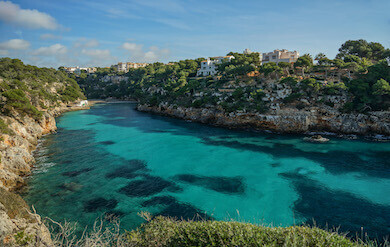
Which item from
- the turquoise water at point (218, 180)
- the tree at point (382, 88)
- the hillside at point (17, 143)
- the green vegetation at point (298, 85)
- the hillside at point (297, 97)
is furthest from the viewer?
the green vegetation at point (298, 85)

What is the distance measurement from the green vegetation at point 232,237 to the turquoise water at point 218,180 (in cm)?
568

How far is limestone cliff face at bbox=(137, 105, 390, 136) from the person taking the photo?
31578mm

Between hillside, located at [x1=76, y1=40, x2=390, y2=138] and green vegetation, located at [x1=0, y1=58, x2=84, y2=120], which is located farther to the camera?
hillside, located at [x1=76, y1=40, x2=390, y2=138]

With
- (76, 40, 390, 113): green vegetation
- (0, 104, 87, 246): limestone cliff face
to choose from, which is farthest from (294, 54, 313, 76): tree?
(0, 104, 87, 246): limestone cliff face

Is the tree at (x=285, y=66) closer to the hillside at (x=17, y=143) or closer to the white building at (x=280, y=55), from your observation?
the white building at (x=280, y=55)

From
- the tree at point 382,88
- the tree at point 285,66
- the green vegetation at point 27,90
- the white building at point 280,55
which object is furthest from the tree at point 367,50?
the green vegetation at point 27,90

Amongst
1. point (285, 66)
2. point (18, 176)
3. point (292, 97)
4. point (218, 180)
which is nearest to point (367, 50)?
point (285, 66)

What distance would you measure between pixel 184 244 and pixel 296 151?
79.0ft

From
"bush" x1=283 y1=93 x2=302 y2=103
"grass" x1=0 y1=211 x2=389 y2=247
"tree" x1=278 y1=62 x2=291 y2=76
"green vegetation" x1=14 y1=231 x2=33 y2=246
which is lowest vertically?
"green vegetation" x1=14 y1=231 x2=33 y2=246

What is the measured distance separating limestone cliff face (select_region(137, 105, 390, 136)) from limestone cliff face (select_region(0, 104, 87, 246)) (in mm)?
32122

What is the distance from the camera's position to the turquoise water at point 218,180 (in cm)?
1432

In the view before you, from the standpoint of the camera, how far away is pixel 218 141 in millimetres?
32000

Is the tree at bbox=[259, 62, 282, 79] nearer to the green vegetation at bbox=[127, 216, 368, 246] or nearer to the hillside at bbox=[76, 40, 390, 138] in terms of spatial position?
the hillside at bbox=[76, 40, 390, 138]

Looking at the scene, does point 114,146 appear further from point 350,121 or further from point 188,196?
point 350,121
